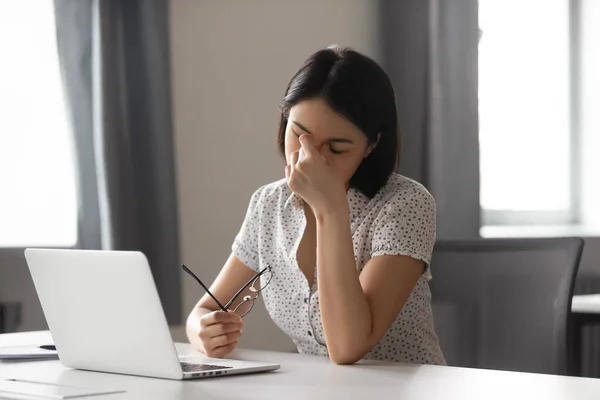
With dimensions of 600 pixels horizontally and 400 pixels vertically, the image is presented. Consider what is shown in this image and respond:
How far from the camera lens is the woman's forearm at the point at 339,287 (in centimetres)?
148

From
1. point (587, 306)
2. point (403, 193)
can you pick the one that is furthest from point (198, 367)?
point (587, 306)

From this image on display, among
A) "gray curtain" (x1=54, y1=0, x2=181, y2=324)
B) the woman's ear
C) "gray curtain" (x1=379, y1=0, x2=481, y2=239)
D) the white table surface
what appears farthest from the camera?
"gray curtain" (x1=379, y1=0, x2=481, y2=239)

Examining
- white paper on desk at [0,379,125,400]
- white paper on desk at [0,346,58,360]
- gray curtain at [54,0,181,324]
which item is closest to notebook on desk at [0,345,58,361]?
white paper on desk at [0,346,58,360]

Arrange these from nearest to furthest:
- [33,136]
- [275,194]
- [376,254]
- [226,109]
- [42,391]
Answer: [42,391] < [376,254] < [275,194] < [33,136] < [226,109]

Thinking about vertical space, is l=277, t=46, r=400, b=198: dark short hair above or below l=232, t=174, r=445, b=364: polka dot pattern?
above

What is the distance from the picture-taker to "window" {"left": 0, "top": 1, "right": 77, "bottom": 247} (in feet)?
8.82

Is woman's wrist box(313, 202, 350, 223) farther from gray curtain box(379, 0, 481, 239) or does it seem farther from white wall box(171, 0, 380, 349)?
gray curtain box(379, 0, 481, 239)

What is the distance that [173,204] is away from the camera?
2.90m

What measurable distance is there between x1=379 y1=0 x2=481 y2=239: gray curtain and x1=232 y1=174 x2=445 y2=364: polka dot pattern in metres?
1.67

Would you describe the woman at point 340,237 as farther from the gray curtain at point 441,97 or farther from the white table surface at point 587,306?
the gray curtain at point 441,97

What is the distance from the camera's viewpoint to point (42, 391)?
1185mm

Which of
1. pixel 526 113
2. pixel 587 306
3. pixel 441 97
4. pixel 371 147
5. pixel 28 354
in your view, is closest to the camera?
pixel 28 354

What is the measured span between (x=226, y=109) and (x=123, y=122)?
498 millimetres

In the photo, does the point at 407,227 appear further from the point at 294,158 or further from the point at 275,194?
the point at 275,194
